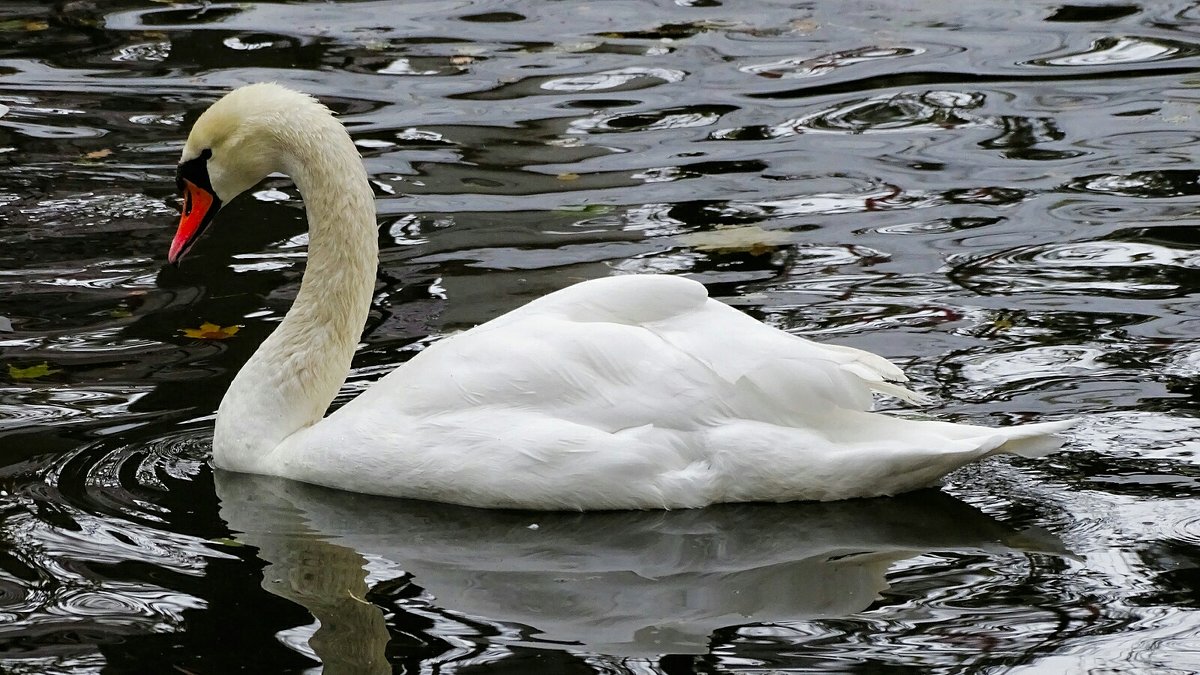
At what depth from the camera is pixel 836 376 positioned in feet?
17.3

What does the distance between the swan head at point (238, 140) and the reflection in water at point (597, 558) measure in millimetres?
1062

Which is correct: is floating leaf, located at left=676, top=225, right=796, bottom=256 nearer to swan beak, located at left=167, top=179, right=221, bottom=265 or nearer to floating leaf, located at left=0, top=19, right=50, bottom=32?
swan beak, located at left=167, top=179, right=221, bottom=265

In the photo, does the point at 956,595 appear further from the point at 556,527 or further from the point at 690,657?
the point at 556,527

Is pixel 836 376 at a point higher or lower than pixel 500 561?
higher

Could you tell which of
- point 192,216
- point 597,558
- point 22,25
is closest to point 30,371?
point 192,216

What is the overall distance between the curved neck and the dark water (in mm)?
207

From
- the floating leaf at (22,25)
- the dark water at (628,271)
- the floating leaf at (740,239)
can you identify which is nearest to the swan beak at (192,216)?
the dark water at (628,271)

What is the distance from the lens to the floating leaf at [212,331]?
7059mm

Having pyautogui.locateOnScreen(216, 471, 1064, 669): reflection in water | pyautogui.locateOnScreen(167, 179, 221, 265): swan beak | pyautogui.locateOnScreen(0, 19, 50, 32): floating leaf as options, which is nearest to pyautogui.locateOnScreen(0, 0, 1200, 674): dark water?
pyautogui.locateOnScreen(216, 471, 1064, 669): reflection in water

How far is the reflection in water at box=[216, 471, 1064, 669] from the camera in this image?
454cm

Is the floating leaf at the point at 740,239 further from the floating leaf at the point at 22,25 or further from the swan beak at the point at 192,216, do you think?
the floating leaf at the point at 22,25

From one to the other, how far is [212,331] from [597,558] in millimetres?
2695

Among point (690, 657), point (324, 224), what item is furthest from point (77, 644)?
point (324, 224)

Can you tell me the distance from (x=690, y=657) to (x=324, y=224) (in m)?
2.26
